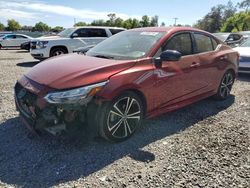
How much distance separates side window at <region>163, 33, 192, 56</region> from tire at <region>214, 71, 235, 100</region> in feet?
4.75

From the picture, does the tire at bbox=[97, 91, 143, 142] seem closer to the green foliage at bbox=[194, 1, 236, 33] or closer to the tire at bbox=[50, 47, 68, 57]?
the tire at bbox=[50, 47, 68, 57]

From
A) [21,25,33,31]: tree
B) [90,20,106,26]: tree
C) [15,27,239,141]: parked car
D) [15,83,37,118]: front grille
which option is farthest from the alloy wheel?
[21,25,33,31]: tree

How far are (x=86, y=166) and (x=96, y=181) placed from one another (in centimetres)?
34

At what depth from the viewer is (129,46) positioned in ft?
15.3

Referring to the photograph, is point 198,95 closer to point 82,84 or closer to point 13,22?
point 82,84

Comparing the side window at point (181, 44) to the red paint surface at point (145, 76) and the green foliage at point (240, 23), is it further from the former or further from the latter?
the green foliage at point (240, 23)

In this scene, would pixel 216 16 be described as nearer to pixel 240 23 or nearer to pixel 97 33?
pixel 240 23

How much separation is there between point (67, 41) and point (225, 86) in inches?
313

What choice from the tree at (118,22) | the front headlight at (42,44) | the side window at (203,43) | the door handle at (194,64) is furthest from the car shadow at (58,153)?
the tree at (118,22)

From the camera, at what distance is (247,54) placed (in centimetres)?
888

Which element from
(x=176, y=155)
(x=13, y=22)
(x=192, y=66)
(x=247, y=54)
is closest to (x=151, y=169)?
(x=176, y=155)

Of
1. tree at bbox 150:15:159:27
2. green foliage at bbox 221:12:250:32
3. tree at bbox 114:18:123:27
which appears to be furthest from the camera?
tree at bbox 150:15:159:27

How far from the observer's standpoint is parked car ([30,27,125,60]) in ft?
38.8

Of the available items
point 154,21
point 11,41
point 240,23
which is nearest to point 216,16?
point 154,21
